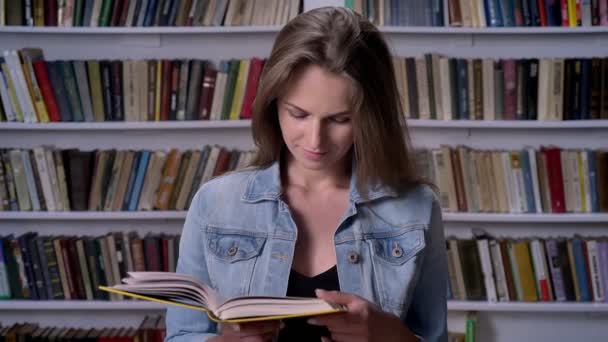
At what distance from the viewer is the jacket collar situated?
1.30m

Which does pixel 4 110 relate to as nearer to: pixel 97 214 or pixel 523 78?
pixel 97 214

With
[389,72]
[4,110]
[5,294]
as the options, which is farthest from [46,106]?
[389,72]

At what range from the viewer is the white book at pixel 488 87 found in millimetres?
2641

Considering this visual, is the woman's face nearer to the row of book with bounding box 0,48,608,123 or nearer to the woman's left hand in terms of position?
the woman's left hand

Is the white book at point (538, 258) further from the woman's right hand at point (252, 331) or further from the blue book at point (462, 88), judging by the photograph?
the woman's right hand at point (252, 331)

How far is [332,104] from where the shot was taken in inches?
45.4

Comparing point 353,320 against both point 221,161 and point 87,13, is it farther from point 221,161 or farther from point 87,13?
point 87,13

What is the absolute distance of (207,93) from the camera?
2.68m

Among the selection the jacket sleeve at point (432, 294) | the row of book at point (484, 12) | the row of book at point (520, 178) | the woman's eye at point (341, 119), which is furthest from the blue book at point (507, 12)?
the woman's eye at point (341, 119)

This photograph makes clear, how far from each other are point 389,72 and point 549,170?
5.50 feet

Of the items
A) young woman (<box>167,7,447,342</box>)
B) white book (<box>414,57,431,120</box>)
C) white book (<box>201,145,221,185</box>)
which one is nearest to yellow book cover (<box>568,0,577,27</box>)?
white book (<box>414,57,431,120</box>)

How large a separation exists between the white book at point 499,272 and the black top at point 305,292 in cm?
165

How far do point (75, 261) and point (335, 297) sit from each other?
1998mm

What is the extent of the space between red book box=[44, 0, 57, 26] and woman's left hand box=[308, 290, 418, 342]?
213 cm
